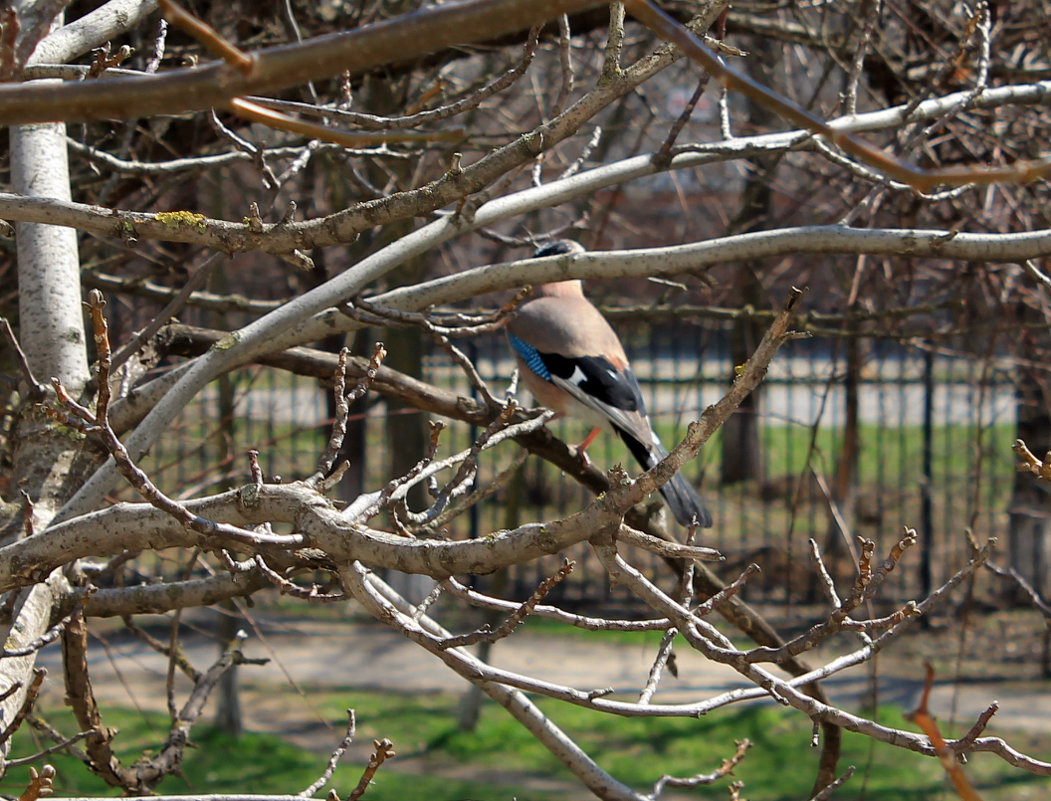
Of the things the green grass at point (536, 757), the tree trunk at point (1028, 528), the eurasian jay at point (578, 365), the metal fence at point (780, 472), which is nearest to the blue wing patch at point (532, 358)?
the eurasian jay at point (578, 365)

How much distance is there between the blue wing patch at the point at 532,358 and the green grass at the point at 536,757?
2370mm

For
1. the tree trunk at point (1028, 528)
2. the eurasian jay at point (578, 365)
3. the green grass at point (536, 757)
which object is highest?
the eurasian jay at point (578, 365)

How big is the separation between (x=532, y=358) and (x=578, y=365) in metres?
0.26

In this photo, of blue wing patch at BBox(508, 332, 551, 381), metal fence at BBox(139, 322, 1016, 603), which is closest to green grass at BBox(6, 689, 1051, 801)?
metal fence at BBox(139, 322, 1016, 603)

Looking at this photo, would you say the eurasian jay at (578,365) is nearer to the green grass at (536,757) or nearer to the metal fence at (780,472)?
the metal fence at (780,472)

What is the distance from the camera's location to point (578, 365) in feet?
18.2

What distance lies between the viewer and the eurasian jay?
17.4 ft

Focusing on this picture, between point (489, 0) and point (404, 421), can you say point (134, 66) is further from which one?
point (489, 0)

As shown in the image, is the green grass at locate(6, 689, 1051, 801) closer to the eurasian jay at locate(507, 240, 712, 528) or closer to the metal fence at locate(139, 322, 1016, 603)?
the metal fence at locate(139, 322, 1016, 603)

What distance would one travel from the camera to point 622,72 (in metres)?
Result: 2.23

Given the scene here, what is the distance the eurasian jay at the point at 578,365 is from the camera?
17.4 feet

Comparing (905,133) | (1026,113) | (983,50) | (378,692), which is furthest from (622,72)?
(378,692)

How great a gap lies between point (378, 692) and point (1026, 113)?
5.54 meters

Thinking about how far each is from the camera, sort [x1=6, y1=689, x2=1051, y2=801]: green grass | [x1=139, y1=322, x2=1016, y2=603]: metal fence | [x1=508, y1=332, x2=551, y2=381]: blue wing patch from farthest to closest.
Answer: [x1=139, y1=322, x2=1016, y2=603]: metal fence < [x1=6, y1=689, x2=1051, y2=801]: green grass < [x1=508, y1=332, x2=551, y2=381]: blue wing patch
